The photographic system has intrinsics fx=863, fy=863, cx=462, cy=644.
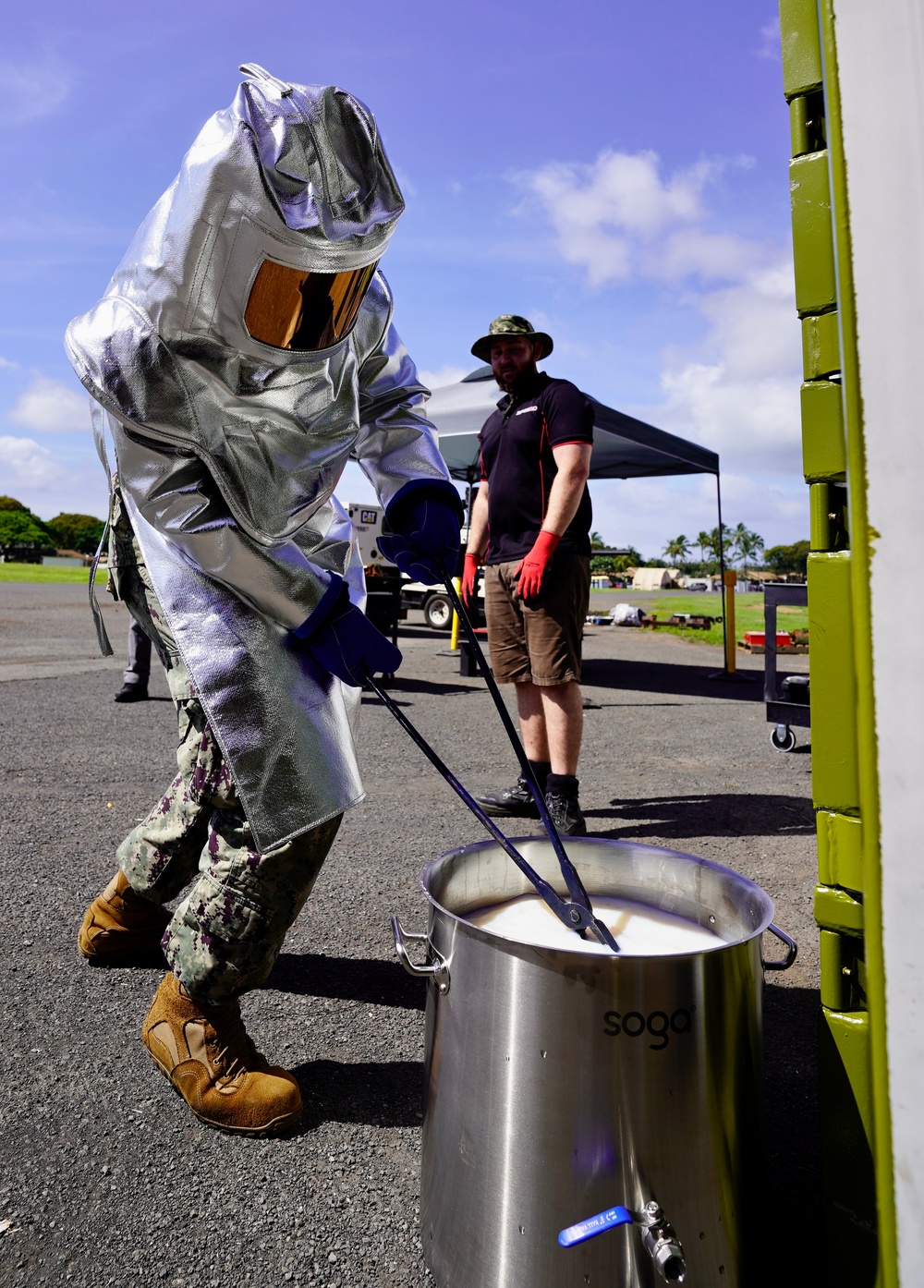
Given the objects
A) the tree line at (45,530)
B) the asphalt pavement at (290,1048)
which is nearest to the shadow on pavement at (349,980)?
the asphalt pavement at (290,1048)

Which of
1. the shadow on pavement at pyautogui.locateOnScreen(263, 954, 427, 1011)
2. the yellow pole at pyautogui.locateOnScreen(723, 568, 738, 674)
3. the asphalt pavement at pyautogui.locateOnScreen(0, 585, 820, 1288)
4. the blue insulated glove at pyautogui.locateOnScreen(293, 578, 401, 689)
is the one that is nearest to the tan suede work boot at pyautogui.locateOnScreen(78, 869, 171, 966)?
the asphalt pavement at pyautogui.locateOnScreen(0, 585, 820, 1288)

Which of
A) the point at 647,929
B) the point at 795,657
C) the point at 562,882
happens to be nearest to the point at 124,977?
the point at 562,882

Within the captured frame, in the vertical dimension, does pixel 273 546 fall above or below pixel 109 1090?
above

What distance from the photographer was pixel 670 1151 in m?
1.10

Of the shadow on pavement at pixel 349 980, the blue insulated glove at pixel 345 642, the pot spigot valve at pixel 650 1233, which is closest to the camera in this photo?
the pot spigot valve at pixel 650 1233

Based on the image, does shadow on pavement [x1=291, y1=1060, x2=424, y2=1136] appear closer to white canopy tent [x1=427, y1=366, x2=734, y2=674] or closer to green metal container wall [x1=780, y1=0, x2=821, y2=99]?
green metal container wall [x1=780, y1=0, x2=821, y2=99]

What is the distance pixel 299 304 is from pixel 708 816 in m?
3.14

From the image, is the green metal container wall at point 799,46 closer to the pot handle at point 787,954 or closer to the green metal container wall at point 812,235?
the green metal container wall at point 812,235

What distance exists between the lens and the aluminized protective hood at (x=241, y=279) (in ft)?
4.40

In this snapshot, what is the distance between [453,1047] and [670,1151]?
0.31 meters

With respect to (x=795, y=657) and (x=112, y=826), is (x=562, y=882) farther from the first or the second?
(x=795, y=657)

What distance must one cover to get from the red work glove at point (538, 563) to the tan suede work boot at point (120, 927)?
1858mm

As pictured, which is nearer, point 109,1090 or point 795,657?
point 109,1090

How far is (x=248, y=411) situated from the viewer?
5.20 feet
